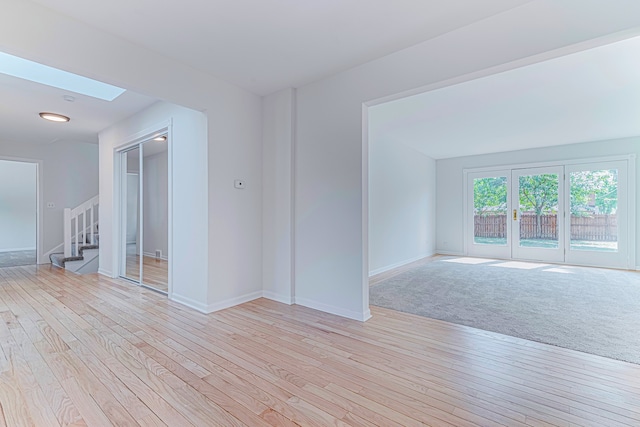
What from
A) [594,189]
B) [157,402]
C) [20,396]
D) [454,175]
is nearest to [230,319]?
[157,402]

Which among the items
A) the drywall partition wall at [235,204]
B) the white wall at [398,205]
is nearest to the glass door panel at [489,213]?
the white wall at [398,205]

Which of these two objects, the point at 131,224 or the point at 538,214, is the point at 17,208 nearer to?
the point at 131,224

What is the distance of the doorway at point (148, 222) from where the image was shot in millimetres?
4027

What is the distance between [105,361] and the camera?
82.2 inches

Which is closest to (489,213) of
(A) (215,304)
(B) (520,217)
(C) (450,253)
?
(B) (520,217)

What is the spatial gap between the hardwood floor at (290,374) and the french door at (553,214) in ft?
16.2

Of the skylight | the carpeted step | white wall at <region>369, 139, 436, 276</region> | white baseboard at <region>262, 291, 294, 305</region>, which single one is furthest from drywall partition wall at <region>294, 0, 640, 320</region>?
the carpeted step

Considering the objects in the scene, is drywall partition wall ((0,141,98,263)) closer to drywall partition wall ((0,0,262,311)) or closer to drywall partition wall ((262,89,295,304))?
drywall partition wall ((0,0,262,311))

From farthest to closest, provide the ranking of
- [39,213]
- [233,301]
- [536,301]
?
[39,213]
[536,301]
[233,301]

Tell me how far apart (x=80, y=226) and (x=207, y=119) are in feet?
15.8

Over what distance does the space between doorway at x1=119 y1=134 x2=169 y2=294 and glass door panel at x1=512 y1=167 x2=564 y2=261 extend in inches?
277

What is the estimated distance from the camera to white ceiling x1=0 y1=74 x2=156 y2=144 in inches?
134

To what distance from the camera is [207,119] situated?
3105 millimetres

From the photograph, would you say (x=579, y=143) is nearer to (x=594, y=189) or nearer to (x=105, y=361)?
(x=594, y=189)
